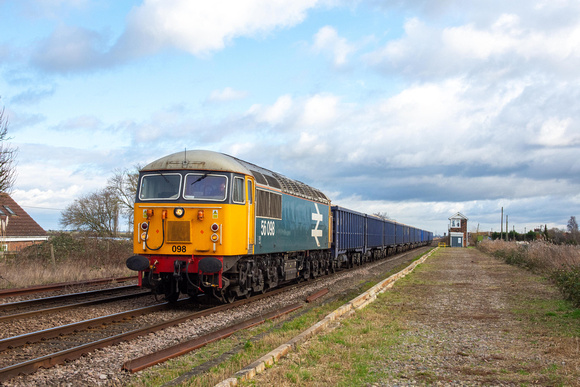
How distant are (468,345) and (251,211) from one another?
6.29 m

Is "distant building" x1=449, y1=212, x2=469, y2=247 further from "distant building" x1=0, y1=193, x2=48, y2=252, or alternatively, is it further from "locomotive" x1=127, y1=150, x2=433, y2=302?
"locomotive" x1=127, y1=150, x2=433, y2=302

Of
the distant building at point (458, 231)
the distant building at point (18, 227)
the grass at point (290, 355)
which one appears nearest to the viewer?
the grass at point (290, 355)

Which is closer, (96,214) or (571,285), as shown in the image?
(571,285)

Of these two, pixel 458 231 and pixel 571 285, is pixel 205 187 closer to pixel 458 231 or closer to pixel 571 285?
pixel 571 285

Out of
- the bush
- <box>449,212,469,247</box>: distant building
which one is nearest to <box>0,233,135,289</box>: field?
the bush

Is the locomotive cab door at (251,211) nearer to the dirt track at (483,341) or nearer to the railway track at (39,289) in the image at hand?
the dirt track at (483,341)

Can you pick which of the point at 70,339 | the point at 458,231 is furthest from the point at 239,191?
the point at 458,231

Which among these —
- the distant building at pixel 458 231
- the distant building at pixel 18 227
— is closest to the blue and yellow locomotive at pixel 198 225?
the distant building at pixel 18 227

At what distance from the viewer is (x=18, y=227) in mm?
36969

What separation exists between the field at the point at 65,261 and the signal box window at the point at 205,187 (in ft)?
26.3

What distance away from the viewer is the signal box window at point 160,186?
11.9 metres

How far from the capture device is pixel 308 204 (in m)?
18.9

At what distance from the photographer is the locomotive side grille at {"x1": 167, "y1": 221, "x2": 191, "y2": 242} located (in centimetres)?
1156

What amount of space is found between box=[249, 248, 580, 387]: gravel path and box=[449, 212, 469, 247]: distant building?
2583 inches
